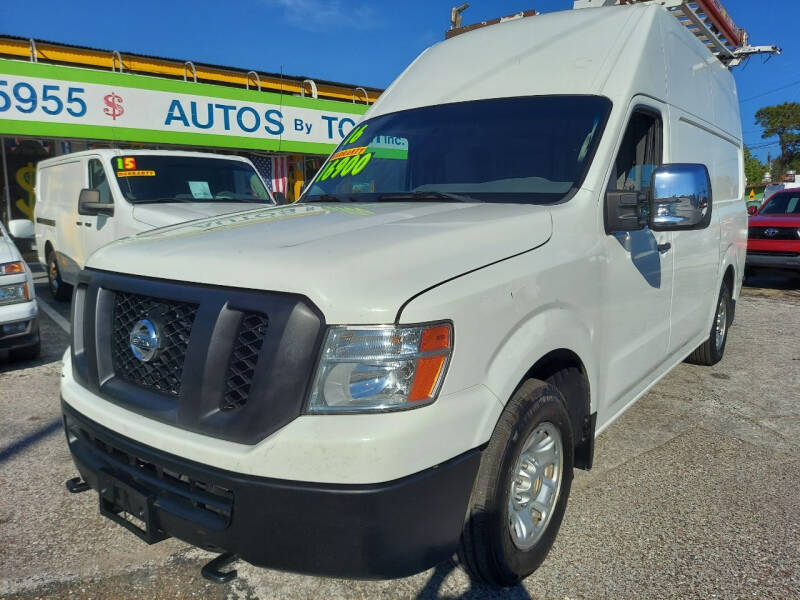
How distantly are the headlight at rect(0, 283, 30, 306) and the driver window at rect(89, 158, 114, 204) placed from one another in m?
2.00

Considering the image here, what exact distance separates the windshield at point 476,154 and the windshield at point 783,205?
10.1 metres

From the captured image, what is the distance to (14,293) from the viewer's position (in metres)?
5.00

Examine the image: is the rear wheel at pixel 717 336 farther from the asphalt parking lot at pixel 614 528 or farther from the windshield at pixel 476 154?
the windshield at pixel 476 154

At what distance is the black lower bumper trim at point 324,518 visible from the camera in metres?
1.68

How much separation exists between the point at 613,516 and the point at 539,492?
67 centimetres

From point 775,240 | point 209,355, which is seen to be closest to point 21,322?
point 209,355

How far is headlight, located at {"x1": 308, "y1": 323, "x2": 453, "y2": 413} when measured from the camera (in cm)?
170

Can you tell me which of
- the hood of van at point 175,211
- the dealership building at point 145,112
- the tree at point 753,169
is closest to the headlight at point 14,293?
the hood of van at point 175,211

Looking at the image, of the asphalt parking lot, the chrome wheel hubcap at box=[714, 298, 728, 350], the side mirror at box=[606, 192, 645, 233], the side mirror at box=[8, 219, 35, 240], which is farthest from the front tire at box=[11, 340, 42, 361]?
the chrome wheel hubcap at box=[714, 298, 728, 350]

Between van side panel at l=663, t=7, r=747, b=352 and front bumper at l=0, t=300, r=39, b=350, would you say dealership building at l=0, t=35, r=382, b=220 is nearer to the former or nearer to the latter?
front bumper at l=0, t=300, r=39, b=350

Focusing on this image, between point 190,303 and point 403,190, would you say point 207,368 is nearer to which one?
point 190,303

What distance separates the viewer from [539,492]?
2445mm

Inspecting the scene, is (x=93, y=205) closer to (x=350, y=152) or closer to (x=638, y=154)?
(x=350, y=152)

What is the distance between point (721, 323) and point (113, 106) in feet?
35.0
